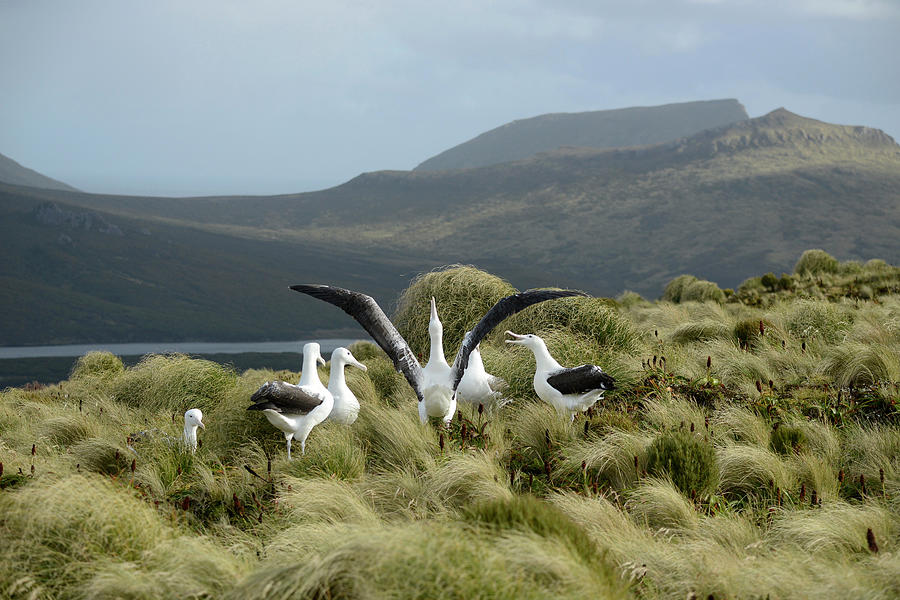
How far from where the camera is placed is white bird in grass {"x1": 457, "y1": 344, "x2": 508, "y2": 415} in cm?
943

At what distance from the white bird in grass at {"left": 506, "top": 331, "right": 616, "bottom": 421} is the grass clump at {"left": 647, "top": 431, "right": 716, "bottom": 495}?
117 cm

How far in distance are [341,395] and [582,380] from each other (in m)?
2.79

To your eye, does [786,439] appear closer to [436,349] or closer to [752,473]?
[752,473]

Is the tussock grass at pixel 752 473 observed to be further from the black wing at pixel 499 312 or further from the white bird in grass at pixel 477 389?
the white bird in grass at pixel 477 389

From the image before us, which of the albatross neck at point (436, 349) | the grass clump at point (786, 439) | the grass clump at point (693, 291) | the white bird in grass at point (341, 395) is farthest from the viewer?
the grass clump at point (693, 291)

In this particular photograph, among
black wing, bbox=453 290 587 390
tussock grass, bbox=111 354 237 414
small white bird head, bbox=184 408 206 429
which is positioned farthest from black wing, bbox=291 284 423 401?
tussock grass, bbox=111 354 237 414

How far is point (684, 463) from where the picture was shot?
6.73 metres

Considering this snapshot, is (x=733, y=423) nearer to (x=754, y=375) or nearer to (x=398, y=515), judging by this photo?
(x=754, y=375)

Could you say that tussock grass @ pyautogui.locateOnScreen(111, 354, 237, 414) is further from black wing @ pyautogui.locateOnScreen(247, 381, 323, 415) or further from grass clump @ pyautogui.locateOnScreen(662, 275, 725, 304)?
grass clump @ pyautogui.locateOnScreen(662, 275, 725, 304)

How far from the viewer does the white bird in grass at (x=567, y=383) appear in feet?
26.5

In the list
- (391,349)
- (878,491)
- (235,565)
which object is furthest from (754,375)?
(235,565)

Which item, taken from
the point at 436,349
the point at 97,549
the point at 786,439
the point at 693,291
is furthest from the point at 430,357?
the point at 693,291

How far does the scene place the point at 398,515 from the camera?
611 centimetres

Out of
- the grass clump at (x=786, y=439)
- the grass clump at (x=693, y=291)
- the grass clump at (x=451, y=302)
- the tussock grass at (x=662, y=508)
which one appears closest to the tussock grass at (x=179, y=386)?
the grass clump at (x=451, y=302)
